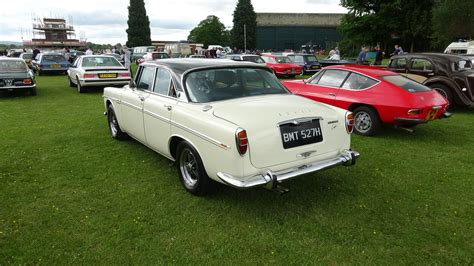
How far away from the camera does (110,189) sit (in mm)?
4559

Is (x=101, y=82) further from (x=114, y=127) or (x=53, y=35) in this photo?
(x=53, y=35)

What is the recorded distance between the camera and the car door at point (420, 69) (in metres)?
9.86

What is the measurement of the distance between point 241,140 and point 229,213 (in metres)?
1.02

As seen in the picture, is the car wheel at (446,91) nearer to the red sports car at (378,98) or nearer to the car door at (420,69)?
the car door at (420,69)

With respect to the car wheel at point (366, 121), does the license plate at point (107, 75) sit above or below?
above

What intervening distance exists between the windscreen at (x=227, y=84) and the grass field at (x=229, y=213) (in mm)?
1239

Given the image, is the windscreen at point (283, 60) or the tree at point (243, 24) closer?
the windscreen at point (283, 60)

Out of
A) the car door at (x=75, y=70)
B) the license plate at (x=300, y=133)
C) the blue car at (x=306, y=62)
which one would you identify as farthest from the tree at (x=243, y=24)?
the license plate at (x=300, y=133)

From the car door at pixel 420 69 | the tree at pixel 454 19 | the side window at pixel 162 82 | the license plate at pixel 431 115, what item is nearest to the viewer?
the side window at pixel 162 82

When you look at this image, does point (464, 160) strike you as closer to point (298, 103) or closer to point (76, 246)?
point (298, 103)

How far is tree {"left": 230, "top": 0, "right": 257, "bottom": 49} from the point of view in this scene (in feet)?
246

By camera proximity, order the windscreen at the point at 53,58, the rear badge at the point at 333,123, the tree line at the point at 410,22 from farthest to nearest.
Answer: the tree line at the point at 410,22
the windscreen at the point at 53,58
the rear badge at the point at 333,123

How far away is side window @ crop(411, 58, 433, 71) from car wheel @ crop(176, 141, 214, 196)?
8.50 meters

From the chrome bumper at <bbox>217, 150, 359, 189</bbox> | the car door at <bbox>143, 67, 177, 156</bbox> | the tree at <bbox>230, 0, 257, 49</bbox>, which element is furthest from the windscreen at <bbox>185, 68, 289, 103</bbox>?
the tree at <bbox>230, 0, 257, 49</bbox>
